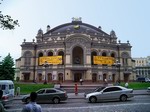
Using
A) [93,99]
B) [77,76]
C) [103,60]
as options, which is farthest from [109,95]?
[103,60]

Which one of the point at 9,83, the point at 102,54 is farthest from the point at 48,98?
the point at 102,54

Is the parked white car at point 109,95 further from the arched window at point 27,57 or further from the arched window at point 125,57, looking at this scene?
the arched window at point 125,57

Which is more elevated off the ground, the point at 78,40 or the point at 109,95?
the point at 78,40

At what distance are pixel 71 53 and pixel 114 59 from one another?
1553cm

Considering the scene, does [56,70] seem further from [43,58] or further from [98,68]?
[98,68]

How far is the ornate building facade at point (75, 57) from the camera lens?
204ft

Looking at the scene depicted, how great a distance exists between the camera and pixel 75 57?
67312 mm

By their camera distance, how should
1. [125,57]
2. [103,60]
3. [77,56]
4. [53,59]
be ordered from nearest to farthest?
[53,59]
[103,60]
[77,56]
[125,57]

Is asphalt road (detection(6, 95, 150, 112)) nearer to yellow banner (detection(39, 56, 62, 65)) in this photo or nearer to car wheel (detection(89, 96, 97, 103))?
car wheel (detection(89, 96, 97, 103))

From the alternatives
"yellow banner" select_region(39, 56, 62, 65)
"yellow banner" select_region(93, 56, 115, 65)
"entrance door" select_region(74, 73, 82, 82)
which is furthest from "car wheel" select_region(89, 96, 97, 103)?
"yellow banner" select_region(93, 56, 115, 65)

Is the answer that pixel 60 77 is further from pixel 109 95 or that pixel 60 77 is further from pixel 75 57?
pixel 109 95

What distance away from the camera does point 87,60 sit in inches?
2456

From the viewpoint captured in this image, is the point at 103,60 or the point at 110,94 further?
the point at 103,60

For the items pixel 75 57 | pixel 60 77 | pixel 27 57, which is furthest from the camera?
pixel 27 57
